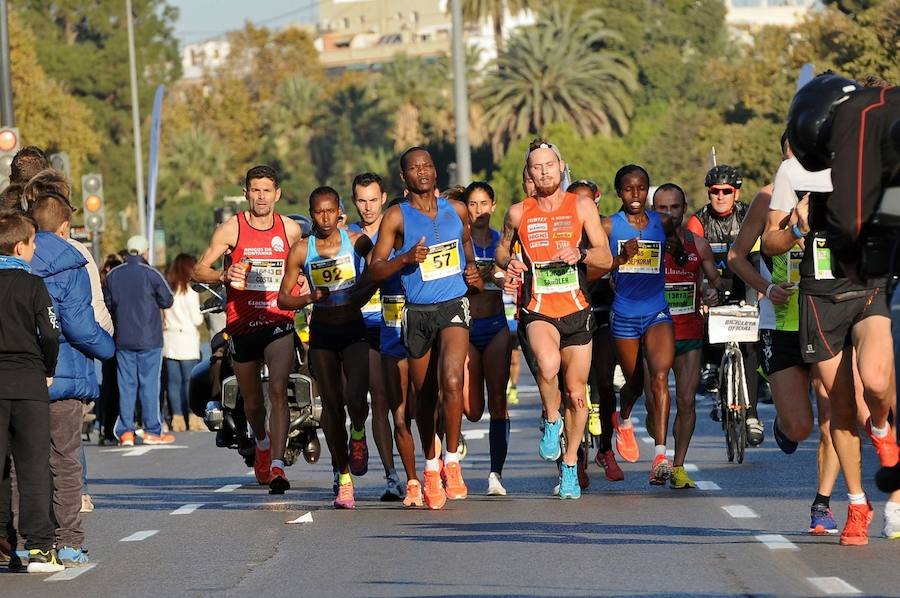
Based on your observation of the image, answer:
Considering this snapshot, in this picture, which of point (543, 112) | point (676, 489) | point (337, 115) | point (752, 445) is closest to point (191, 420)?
point (752, 445)

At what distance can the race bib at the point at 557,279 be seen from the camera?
1369 centimetres

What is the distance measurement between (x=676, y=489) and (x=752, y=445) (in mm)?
2264

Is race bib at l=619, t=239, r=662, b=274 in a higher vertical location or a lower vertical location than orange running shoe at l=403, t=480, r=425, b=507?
higher

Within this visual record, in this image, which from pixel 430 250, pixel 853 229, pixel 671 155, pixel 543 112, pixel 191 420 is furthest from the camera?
pixel 671 155

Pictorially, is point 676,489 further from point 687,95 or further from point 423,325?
point 687,95

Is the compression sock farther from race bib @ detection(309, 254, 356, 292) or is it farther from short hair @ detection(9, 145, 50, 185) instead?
short hair @ detection(9, 145, 50, 185)

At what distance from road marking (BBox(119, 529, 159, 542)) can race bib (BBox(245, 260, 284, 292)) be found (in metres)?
2.34

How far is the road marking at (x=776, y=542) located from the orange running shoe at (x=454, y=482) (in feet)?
9.42

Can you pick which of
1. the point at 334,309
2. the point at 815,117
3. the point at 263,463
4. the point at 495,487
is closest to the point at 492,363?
the point at 495,487

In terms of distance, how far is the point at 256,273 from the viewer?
48.6 feet

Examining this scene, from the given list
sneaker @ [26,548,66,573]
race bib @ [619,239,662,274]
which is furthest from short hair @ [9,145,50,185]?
race bib @ [619,239,662,274]

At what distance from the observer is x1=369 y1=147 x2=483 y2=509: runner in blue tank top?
13.3 m

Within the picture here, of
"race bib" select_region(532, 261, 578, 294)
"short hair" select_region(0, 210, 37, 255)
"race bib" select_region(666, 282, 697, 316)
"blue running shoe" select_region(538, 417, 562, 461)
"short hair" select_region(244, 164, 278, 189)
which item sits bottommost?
"blue running shoe" select_region(538, 417, 562, 461)

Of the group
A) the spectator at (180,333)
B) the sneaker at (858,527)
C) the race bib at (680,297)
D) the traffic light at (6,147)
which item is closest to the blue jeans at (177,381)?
the spectator at (180,333)
